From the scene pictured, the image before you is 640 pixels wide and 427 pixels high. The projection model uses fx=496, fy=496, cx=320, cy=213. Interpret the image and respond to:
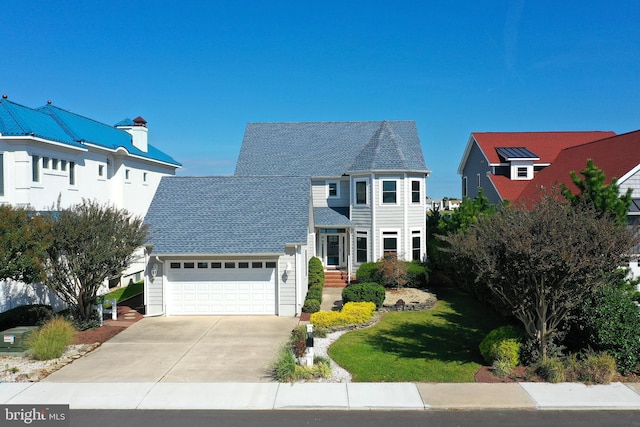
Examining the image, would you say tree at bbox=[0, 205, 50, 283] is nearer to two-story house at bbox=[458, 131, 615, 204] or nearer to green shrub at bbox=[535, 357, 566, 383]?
green shrub at bbox=[535, 357, 566, 383]

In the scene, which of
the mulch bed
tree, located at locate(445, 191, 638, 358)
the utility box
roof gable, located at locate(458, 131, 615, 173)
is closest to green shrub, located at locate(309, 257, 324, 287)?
the mulch bed

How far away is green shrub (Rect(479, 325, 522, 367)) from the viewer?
493 inches

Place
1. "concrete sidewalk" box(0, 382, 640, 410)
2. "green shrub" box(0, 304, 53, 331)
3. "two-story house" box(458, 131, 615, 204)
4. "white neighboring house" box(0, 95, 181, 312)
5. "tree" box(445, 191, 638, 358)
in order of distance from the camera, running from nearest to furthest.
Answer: "concrete sidewalk" box(0, 382, 640, 410), "tree" box(445, 191, 638, 358), "green shrub" box(0, 304, 53, 331), "white neighboring house" box(0, 95, 181, 312), "two-story house" box(458, 131, 615, 204)

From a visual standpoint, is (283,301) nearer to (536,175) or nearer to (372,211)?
(372,211)

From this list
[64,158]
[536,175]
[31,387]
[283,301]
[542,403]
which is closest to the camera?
[542,403]

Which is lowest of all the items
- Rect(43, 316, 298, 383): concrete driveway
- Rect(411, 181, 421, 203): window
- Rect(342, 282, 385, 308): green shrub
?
Rect(43, 316, 298, 383): concrete driveway

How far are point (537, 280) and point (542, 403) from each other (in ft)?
9.56

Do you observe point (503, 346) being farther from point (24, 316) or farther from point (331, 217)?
point (331, 217)

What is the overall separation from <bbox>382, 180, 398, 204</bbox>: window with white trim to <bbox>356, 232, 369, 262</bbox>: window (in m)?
2.24

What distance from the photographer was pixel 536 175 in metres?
30.5

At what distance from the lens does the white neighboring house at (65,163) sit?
1917 cm

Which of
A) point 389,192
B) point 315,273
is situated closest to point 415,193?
point 389,192

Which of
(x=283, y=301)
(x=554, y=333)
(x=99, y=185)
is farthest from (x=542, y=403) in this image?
(x=99, y=185)

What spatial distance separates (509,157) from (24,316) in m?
26.8
